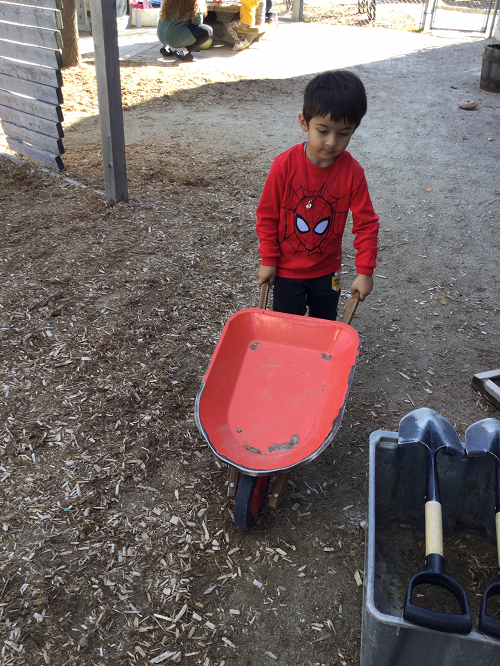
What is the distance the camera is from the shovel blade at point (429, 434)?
75.0 inches

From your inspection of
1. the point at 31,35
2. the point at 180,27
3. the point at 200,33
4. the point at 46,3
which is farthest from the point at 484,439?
the point at 200,33

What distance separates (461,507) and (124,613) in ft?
4.21

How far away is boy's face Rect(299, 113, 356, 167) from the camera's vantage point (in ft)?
6.93

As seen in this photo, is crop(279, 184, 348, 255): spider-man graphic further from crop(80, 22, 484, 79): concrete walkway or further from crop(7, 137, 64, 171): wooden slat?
crop(80, 22, 484, 79): concrete walkway

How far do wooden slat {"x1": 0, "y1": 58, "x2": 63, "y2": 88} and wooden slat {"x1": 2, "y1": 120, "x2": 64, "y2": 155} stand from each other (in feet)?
1.54

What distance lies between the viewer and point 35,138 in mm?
5340

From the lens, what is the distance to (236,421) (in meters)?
2.15

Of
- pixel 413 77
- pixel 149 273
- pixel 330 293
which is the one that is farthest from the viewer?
pixel 413 77

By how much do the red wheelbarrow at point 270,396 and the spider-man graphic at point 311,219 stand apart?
31 cm

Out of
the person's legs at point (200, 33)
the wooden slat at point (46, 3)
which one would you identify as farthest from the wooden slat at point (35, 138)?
the person's legs at point (200, 33)

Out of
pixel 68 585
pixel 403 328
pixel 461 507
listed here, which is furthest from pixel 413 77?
pixel 68 585

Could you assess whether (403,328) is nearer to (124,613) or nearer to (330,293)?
(330,293)

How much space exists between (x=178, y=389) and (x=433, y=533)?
1.59 metres

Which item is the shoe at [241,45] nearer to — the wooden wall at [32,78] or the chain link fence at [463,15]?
the chain link fence at [463,15]
